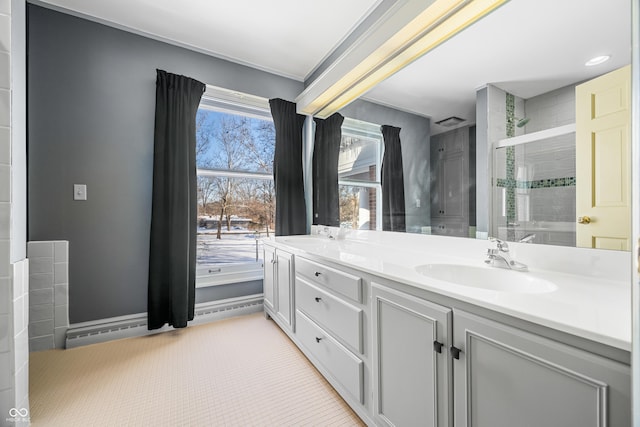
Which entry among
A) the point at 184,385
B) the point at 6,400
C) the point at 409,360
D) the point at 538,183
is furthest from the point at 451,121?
the point at 6,400

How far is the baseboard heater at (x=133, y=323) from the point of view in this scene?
2045 mm

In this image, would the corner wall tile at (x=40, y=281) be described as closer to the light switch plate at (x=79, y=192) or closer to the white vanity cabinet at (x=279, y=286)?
the light switch plate at (x=79, y=192)

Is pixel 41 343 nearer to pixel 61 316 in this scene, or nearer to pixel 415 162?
pixel 61 316

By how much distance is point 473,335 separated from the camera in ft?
2.56

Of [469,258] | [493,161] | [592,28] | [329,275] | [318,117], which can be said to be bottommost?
[329,275]

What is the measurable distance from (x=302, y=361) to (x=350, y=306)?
32.6 inches

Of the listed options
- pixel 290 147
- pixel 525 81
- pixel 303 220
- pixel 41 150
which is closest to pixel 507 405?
pixel 525 81

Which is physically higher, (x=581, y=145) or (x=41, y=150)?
(x=41, y=150)

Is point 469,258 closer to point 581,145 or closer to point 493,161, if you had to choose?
point 493,161

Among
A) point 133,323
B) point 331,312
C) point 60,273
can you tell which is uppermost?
point 60,273

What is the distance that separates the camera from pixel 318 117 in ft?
8.93

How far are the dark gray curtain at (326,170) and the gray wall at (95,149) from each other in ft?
4.52

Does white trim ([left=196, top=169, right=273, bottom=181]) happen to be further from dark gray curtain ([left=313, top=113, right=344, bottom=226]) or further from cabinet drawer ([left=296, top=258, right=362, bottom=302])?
cabinet drawer ([left=296, top=258, right=362, bottom=302])

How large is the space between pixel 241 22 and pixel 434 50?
4.93ft
